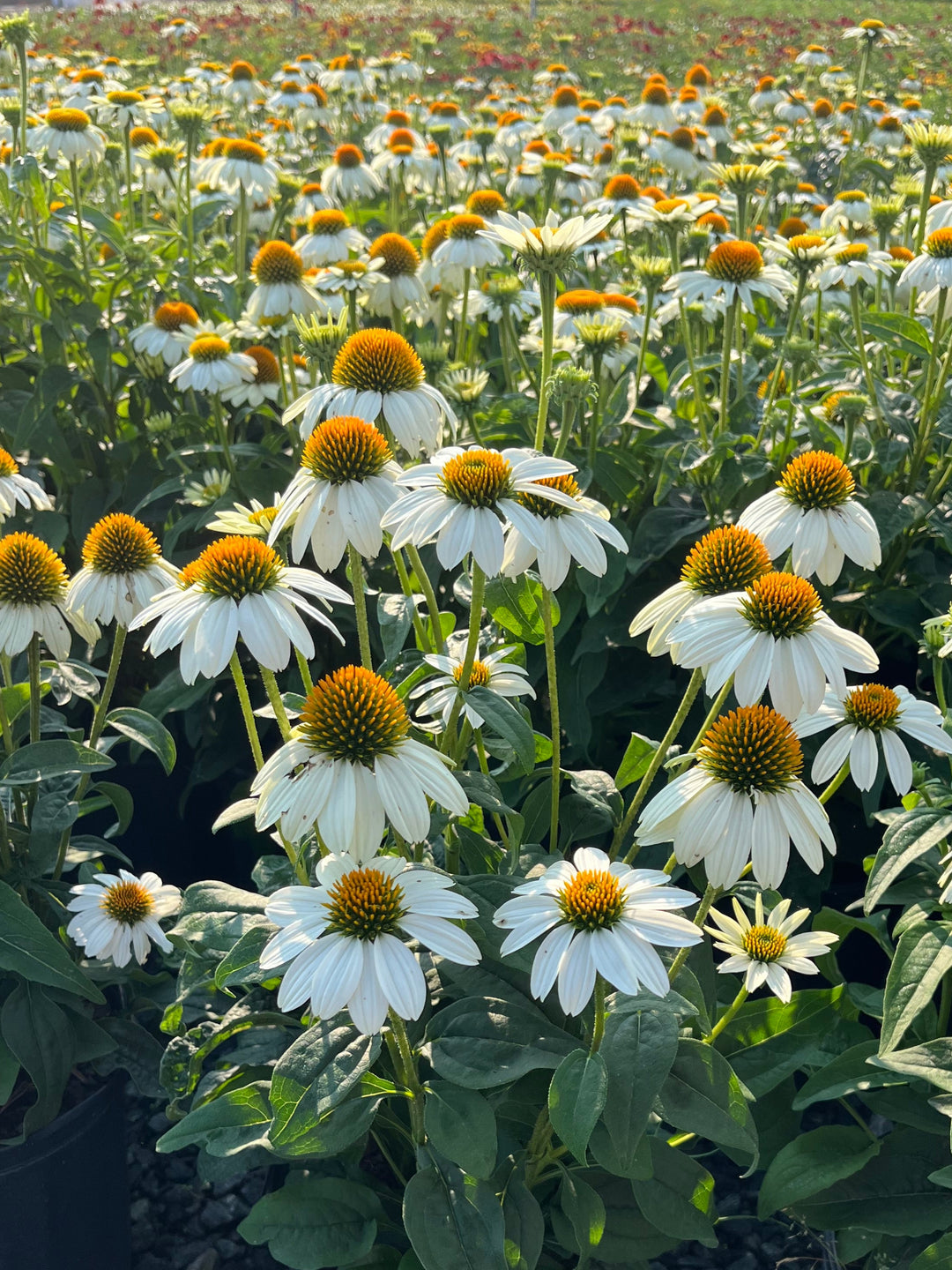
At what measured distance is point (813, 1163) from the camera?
4.92ft

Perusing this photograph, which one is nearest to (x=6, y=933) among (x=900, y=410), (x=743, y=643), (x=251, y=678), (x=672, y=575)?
(x=743, y=643)

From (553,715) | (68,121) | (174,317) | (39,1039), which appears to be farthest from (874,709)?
(68,121)

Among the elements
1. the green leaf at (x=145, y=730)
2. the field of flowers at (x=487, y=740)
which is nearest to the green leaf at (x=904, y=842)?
the field of flowers at (x=487, y=740)

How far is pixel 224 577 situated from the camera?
1.21m

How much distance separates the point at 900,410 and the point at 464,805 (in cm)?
158

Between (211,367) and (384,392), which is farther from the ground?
(384,392)

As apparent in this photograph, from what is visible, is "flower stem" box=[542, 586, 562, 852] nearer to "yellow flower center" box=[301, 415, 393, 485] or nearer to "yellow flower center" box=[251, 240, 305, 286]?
"yellow flower center" box=[301, 415, 393, 485]

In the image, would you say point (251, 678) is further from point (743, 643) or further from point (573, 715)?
point (743, 643)

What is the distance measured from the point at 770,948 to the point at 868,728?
29cm

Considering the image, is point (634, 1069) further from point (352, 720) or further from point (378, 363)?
point (378, 363)

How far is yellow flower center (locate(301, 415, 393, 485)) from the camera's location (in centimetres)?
127

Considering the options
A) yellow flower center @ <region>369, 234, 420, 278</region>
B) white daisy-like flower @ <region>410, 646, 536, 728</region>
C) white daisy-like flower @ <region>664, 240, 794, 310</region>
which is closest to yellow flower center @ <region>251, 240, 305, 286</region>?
yellow flower center @ <region>369, 234, 420, 278</region>

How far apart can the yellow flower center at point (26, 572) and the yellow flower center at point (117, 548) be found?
0.06m

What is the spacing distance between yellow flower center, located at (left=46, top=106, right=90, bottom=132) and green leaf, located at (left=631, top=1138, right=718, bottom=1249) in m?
2.79
